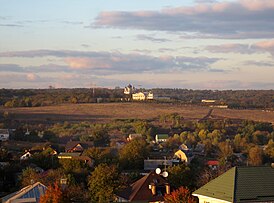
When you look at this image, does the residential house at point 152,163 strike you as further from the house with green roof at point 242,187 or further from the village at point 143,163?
the house with green roof at point 242,187

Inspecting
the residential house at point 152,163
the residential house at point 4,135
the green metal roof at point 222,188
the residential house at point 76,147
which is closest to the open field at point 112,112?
the residential house at point 4,135

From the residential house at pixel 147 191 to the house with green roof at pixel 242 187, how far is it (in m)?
6.13

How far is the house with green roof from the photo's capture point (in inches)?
1065

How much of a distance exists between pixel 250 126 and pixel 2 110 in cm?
5403

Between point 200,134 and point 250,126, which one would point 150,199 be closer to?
point 200,134

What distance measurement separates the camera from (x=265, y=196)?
90.0 feet

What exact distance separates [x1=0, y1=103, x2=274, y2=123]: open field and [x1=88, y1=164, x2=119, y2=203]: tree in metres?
80.4

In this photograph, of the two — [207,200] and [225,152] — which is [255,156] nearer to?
[225,152]

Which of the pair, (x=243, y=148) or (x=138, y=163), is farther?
(x=243, y=148)

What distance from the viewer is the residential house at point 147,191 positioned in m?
34.8

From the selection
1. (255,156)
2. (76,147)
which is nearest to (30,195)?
(255,156)

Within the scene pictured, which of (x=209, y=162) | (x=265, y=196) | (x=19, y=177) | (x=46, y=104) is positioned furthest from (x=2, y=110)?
(x=265, y=196)

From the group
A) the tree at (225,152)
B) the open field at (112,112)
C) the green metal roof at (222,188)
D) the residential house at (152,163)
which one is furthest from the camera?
the open field at (112,112)

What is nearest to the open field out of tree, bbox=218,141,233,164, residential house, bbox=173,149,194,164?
tree, bbox=218,141,233,164
